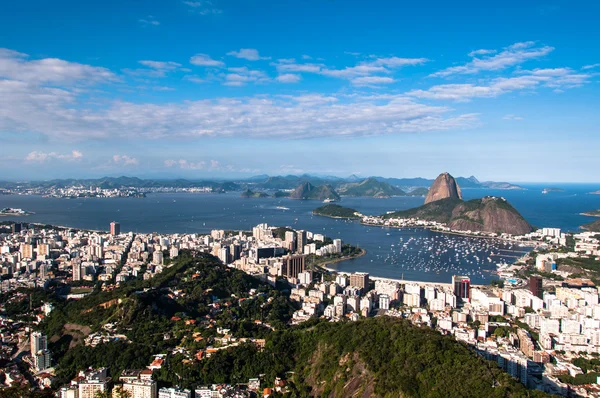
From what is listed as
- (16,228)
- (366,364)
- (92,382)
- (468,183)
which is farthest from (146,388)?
(468,183)

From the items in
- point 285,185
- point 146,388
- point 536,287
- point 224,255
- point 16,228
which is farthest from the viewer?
point 285,185

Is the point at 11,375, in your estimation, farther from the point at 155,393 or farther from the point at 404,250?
the point at 404,250

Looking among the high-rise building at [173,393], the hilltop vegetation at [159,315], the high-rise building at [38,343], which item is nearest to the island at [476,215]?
the hilltop vegetation at [159,315]

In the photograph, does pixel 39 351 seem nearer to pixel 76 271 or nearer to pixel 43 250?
pixel 76 271

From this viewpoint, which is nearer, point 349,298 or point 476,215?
point 349,298

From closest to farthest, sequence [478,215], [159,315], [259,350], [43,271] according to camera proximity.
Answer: [259,350]
[159,315]
[43,271]
[478,215]

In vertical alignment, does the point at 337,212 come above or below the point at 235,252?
above

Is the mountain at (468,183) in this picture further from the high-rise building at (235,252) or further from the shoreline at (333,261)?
the high-rise building at (235,252)

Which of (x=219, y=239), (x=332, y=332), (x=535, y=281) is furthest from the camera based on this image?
(x=219, y=239)

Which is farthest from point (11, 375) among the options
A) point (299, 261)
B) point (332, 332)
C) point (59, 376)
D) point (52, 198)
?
point (52, 198)
